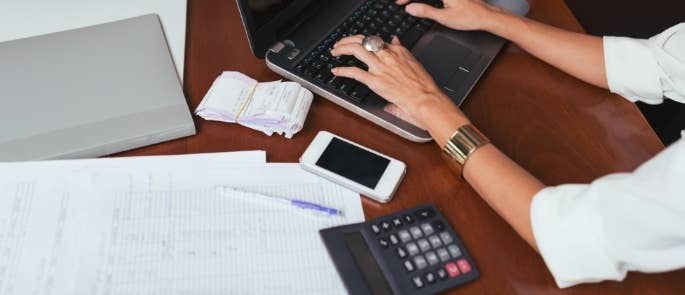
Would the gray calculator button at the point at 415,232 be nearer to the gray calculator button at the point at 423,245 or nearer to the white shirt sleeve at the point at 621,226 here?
the gray calculator button at the point at 423,245

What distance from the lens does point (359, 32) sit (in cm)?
90

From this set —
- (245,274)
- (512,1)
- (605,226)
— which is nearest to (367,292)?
(245,274)

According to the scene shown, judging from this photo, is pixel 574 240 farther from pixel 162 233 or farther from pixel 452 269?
pixel 162 233

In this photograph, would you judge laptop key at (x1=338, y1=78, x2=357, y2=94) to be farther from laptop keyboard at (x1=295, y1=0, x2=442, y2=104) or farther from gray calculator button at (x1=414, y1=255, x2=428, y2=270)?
gray calculator button at (x1=414, y1=255, x2=428, y2=270)

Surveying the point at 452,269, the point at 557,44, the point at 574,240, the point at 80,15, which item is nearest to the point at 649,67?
the point at 557,44

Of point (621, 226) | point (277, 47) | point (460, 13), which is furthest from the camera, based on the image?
point (460, 13)

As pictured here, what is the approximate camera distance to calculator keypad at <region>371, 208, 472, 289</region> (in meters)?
0.63

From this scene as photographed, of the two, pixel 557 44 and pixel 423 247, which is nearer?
pixel 423 247

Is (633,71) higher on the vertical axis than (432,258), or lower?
higher

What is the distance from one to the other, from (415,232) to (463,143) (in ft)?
0.47

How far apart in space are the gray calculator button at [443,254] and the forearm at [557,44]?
434mm

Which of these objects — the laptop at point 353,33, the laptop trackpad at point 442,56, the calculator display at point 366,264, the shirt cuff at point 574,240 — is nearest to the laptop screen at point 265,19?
the laptop at point 353,33

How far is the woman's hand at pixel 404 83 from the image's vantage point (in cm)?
76

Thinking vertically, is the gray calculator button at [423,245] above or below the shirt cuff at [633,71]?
below
